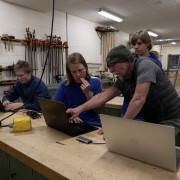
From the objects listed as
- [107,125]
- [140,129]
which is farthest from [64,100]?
[140,129]

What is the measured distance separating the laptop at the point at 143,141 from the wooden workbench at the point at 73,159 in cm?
3

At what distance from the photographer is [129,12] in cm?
498

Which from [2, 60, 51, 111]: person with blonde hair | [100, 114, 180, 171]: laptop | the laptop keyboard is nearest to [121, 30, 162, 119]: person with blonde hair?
the laptop keyboard

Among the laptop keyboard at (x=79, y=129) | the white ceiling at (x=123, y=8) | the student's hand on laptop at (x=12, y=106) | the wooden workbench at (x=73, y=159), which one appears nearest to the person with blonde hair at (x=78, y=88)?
the laptop keyboard at (x=79, y=129)

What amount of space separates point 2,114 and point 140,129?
1.50m

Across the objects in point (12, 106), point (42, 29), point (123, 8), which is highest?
point (123, 8)

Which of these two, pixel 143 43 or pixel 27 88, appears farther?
pixel 27 88

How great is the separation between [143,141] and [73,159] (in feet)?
1.09

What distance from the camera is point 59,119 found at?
3.90 feet

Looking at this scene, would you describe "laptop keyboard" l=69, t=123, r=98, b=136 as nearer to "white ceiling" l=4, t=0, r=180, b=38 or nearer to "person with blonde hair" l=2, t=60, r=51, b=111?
"person with blonde hair" l=2, t=60, r=51, b=111

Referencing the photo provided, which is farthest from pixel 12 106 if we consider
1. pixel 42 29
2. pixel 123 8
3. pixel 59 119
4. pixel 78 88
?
pixel 123 8

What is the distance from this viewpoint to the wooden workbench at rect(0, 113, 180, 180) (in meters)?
0.72

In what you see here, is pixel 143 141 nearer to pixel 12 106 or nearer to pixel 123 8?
pixel 12 106

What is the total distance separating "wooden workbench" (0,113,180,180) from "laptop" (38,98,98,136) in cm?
6
